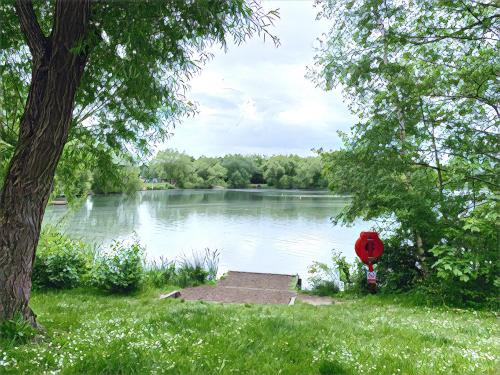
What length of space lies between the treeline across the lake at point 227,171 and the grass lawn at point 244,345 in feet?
159

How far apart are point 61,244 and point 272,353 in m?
5.78

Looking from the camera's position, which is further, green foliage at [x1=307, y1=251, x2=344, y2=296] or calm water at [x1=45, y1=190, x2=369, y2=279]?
calm water at [x1=45, y1=190, x2=369, y2=279]

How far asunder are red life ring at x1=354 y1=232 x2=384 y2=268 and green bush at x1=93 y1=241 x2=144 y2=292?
418cm

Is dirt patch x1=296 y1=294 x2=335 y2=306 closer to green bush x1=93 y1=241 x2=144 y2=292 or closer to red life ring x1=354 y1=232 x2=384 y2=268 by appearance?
red life ring x1=354 y1=232 x2=384 y2=268

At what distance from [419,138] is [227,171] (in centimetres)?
6376

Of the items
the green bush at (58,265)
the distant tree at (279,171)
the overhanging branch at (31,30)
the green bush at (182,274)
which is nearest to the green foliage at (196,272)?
the green bush at (182,274)

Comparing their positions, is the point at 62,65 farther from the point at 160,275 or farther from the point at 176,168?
the point at 176,168

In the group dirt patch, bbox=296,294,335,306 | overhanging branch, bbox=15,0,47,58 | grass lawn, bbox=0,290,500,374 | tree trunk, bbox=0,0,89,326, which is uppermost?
overhanging branch, bbox=15,0,47,58

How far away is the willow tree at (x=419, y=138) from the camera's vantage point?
5160 mm

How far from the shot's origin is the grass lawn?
255cm

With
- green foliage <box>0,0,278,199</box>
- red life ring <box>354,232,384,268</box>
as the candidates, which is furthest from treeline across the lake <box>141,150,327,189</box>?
green foliage <box>0,0,278,199</box>

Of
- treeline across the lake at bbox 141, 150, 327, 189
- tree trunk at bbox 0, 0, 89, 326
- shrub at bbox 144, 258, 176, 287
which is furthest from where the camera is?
treeline across the lake at bbox 141, 150, 327, 189

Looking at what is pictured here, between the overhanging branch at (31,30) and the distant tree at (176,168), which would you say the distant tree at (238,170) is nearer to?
the distant tree at (176,168)

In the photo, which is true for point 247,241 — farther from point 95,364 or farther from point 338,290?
point 95,364
